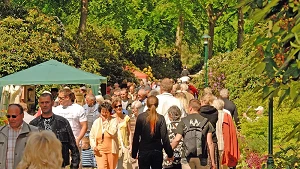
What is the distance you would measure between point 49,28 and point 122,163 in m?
19.7

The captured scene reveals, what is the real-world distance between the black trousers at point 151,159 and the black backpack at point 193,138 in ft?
1.63

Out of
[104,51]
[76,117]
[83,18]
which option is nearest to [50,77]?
[76,117]

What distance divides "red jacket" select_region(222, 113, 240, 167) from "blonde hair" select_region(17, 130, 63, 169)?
965 centimetres

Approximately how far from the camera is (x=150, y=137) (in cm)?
1294

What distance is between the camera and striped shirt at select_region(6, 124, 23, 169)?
369 inches

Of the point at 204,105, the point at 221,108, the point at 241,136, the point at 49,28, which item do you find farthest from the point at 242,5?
the point at 49,28

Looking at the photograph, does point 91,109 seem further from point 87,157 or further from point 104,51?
point 104,51

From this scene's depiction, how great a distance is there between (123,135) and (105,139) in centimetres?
80

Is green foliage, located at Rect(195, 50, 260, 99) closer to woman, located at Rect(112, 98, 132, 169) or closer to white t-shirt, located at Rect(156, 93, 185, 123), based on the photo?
woman, located at Rect(112, 98, 132, 169)

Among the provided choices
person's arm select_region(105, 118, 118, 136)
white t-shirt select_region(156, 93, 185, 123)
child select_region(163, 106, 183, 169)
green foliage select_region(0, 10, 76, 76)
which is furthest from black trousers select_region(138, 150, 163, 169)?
green foliage select_region(0, 10, 76, 76)

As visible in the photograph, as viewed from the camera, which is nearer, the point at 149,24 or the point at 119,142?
the point at 119,142

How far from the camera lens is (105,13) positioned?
54.0 metres

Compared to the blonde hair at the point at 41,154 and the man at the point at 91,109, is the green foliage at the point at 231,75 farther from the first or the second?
the blonde hair at the point at 41,154

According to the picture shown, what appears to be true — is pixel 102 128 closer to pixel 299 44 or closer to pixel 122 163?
pixel 122 163
